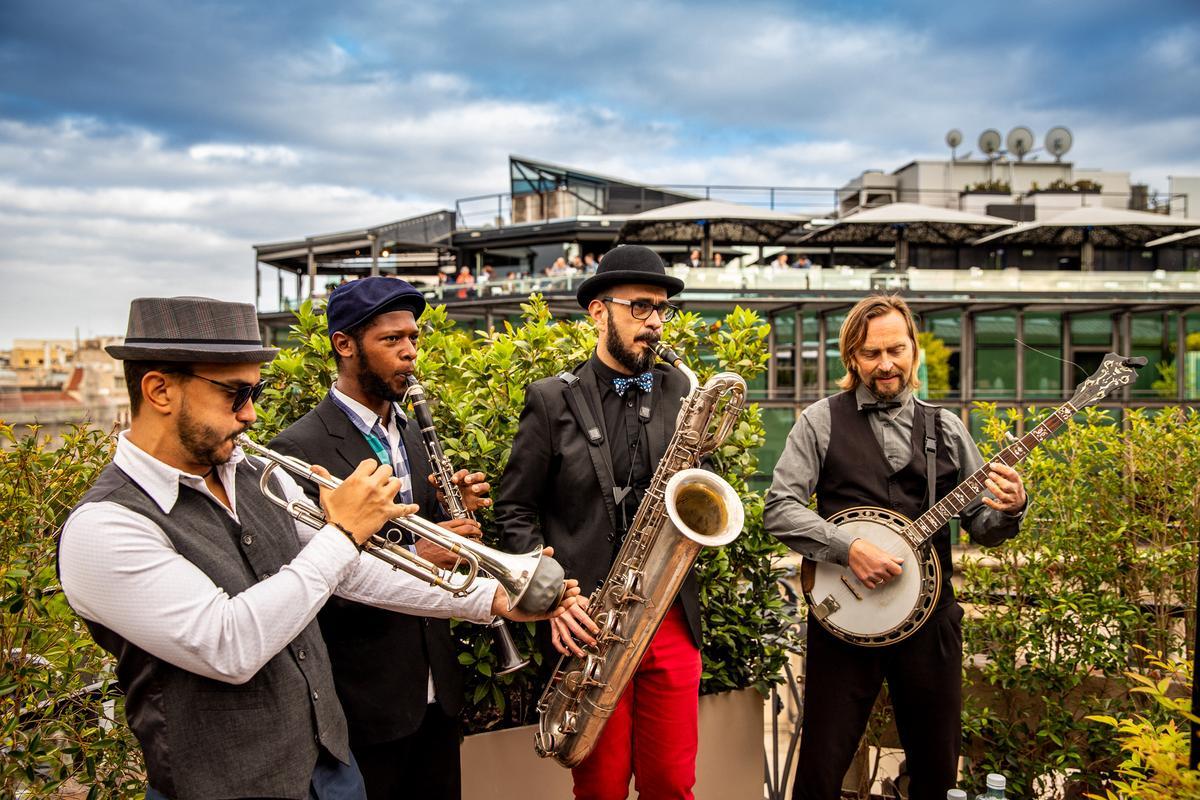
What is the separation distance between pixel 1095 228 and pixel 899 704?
24.1m

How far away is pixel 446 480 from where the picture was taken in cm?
296

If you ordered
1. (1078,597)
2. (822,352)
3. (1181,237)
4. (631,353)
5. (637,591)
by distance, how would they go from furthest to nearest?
(1181,237), (822,352), (1078,597), (631,353), (637,591)

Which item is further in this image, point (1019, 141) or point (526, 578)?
point (1019, 141)

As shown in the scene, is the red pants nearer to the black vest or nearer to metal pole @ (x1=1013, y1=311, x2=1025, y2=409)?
the black vest

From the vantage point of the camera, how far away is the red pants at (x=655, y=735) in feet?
10.1

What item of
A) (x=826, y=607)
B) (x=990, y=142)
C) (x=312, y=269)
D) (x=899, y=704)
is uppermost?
(x=990, y=142)

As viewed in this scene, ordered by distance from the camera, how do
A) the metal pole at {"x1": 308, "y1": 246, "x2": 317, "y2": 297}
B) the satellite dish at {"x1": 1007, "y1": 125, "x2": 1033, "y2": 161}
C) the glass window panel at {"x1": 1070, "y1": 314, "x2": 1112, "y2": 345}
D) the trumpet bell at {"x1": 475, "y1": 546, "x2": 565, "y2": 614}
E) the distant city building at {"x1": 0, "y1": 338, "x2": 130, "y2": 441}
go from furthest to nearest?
the satellite dish at {"x1": 1007, "y1": 125, "x2": 1033, "y2": 161}
the metal pole at {"x1": 308, "y1": 246, "x2": 317, "y2": 297}
the distant city building at {"x1": 0, "y1": 338, "x2": 130, "y2": 441}
the glass window panel at {"x1": 1070, "y1": 314, "x2": 1112, "y2": 345}
the trumpet bell at {"x1": 475, "y1": 546, "x2": 565, "y2": 614}

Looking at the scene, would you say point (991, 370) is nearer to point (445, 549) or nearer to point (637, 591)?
point (637, 591)

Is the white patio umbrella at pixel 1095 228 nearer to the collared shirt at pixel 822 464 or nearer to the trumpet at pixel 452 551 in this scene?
the collared shirt at pixel 822 464

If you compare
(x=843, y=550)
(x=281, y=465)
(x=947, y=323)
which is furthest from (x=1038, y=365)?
(x=281, y=465)

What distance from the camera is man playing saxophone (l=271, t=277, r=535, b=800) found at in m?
2.67

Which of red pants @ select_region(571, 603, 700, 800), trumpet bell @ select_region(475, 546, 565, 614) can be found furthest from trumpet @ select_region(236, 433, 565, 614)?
red pants @ select_region(571, 603, 700, 800)

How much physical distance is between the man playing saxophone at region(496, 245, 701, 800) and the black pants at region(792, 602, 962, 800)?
53 centimetres

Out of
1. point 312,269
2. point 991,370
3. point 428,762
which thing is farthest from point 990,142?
point 428,762
